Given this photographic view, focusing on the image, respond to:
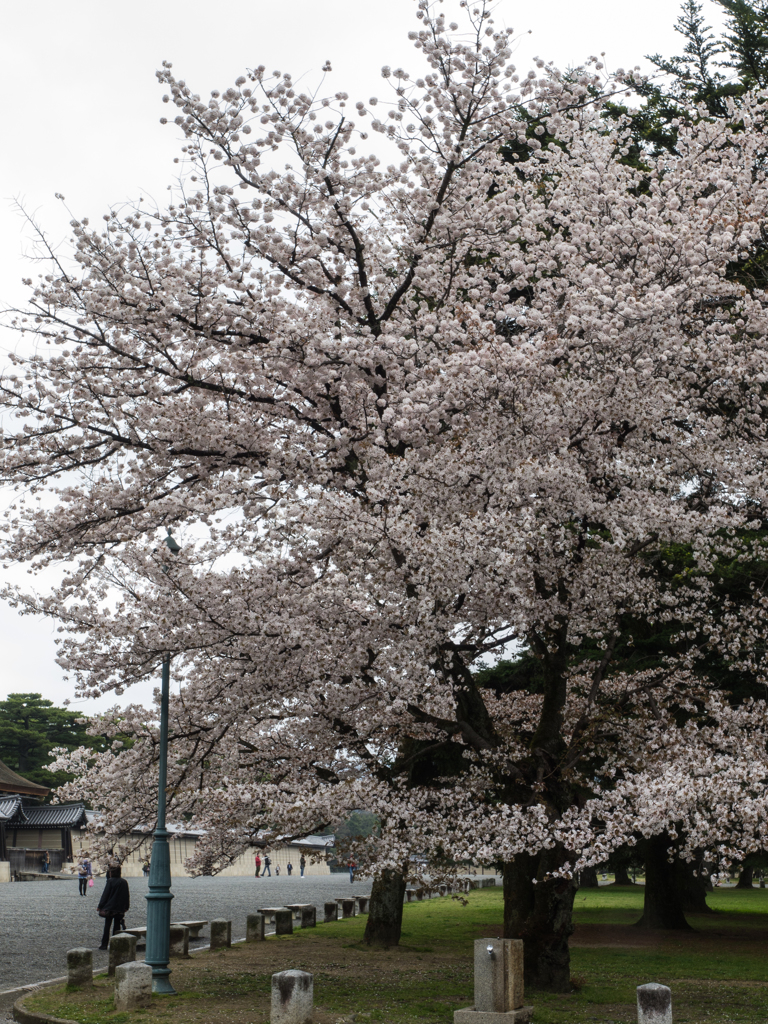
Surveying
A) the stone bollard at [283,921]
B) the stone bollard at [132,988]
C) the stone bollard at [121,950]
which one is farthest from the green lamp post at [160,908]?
the stone bollard at [283,921]

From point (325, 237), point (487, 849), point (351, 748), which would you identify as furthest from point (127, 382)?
point (487, 849)

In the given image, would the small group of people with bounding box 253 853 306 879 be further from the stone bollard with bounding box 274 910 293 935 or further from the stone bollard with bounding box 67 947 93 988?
the stone bollard with bounding box 67 947 93 988

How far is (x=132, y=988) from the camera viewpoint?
33.7 feet

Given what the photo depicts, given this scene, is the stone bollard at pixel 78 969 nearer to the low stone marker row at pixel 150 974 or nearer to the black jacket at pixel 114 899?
the low stone marker row at pixel 150 974

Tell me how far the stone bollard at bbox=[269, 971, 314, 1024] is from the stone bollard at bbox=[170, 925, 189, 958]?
6.73 m

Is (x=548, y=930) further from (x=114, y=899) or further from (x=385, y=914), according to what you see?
(x=114, y=899)

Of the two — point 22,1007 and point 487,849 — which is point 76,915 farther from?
point 487,849

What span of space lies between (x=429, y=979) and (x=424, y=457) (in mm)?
7663

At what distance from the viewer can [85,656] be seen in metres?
12.3

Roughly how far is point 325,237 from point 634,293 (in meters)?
4.04

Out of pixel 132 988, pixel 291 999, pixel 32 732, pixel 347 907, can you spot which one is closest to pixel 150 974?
pixel 132 988

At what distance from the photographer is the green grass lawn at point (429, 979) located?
10039 mm

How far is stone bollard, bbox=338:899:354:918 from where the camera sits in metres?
26.2

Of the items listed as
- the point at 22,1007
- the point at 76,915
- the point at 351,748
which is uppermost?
the point at 351,748
